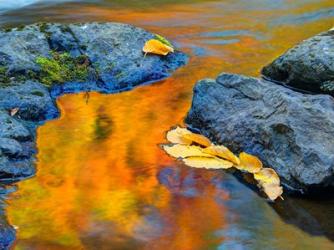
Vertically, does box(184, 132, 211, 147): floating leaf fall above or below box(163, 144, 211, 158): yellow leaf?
above

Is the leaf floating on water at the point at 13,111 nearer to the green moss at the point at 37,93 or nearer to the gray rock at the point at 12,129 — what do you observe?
the gray rock at the point at 12,129

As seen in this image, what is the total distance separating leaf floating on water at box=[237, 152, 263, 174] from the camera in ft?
14.5

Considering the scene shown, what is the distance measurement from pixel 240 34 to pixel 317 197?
13.7ft

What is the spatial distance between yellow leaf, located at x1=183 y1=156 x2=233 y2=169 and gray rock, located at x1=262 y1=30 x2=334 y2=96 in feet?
5.41

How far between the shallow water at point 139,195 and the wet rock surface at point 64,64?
163 millimetres

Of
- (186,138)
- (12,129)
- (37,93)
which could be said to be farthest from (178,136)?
(37,93)

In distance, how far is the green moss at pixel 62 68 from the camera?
594 cm

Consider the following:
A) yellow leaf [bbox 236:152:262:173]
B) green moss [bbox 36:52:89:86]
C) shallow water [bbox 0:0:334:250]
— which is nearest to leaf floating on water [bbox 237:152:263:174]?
yellow leaf [bbox 236:152:262:173]

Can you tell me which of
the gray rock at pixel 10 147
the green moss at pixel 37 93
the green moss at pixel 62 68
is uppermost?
the green moss at pixel 62 68

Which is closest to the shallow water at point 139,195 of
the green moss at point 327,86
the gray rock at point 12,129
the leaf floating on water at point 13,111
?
the gray rock at point 12,129

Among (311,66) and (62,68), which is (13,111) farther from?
(311,66)

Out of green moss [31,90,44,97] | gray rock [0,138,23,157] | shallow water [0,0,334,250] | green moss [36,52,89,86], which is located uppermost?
green moss [36,52,89,86]

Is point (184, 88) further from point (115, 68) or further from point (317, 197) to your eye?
point (317, 197)

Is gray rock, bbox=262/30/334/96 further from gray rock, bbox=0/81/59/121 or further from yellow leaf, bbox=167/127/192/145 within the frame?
gray rock, bbox=0/81/59/121
